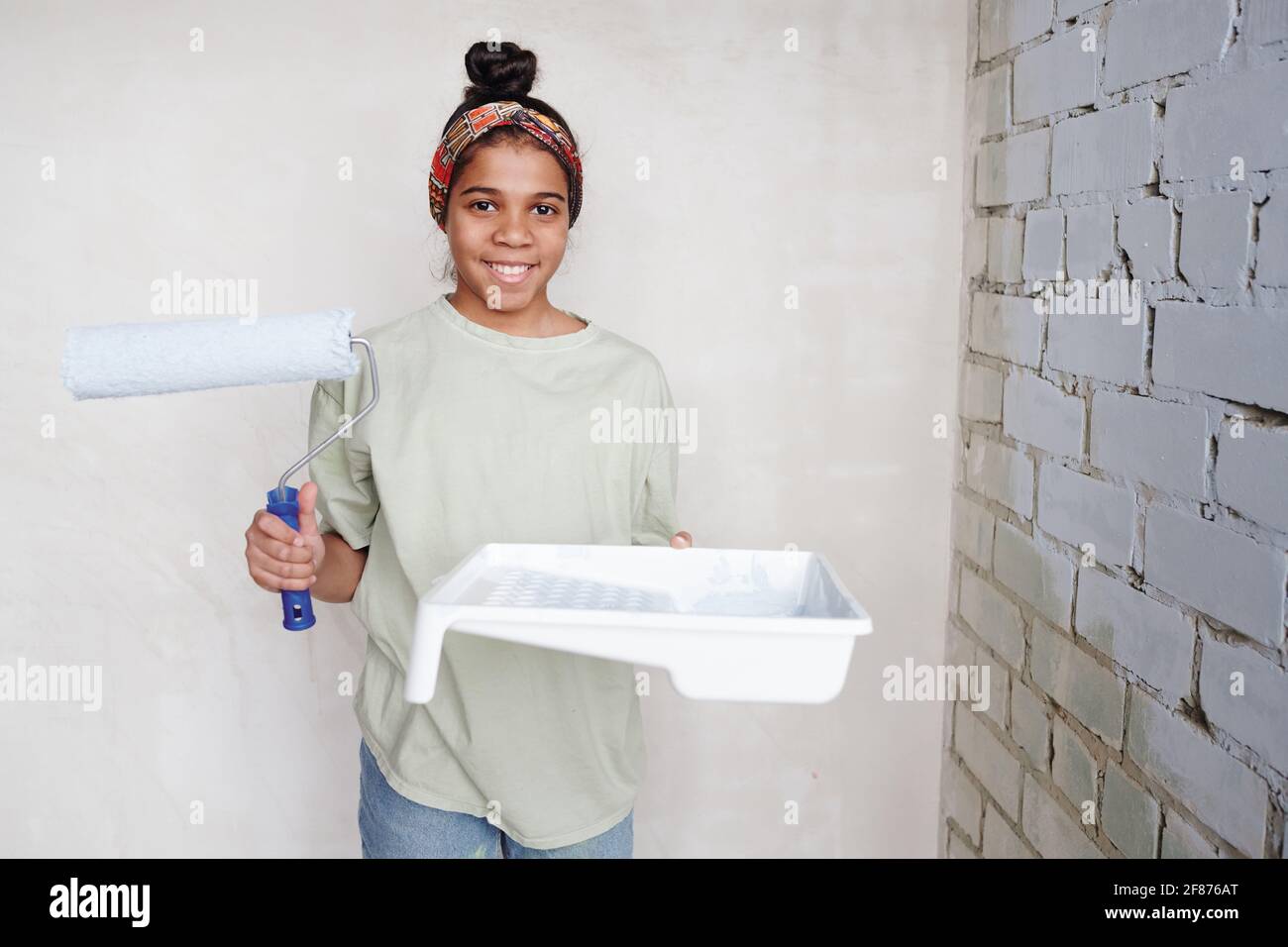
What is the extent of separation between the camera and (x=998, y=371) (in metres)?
1.53

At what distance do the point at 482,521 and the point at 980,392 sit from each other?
799 mm

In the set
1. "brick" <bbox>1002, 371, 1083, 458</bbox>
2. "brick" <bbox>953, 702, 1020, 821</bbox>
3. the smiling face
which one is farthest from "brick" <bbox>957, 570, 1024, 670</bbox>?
the smiling face

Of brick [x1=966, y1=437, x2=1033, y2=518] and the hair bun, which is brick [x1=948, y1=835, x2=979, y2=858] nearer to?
brick [x1=966, y1=437, x2=1033, y2=518]

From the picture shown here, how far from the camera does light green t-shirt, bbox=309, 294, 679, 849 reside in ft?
3.96

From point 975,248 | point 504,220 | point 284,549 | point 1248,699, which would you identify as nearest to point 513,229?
point 504,220

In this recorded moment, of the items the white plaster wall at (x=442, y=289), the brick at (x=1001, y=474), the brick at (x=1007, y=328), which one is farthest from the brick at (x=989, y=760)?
the brick at (x=1007, y=328)

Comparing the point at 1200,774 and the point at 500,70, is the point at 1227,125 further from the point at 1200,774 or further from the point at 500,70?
the point at 500,70

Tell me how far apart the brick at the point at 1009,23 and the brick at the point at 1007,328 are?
34 centimetres

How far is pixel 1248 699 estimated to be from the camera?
952mm

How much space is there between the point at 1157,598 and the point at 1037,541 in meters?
0.30

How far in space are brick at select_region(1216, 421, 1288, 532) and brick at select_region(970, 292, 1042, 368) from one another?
0.42 m

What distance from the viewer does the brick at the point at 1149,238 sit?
1081 millimetres

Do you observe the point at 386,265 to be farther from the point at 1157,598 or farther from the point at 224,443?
the point at 1157,598

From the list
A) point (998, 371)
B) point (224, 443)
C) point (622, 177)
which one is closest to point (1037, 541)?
point (998, 371)
